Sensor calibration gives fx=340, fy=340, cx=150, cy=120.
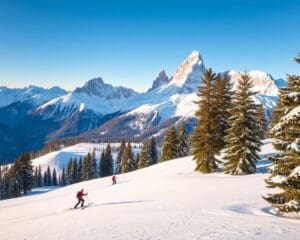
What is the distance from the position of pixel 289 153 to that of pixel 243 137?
2208 cm

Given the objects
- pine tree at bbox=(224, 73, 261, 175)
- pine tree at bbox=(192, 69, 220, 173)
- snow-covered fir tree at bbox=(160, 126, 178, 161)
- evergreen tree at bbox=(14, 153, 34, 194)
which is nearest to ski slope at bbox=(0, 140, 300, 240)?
pine tree at bbox=(224, 73, 261, 175)

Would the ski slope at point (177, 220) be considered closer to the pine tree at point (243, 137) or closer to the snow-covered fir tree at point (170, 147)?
the pine tree at point (243, 137)

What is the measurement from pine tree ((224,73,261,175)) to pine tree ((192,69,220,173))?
2742mm

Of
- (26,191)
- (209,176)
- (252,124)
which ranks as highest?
(252,124)

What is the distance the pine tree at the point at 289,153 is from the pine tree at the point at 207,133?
2427 centimetres

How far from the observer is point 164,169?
57688 millimetres

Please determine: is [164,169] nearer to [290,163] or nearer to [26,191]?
[290,163]

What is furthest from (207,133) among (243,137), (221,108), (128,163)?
(128,163)

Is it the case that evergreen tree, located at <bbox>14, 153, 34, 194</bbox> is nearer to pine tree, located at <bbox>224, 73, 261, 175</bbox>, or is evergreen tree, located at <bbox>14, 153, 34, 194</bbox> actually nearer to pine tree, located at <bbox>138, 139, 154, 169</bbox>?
pine tree, located at <bbox>138, 139, 154, 169</bbox>

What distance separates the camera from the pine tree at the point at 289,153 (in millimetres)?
20541

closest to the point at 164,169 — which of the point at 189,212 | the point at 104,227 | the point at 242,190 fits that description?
the point at 242,190

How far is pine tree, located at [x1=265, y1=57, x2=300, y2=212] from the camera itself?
20541mm

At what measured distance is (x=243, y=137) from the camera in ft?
142

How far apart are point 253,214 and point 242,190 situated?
36.4 ft
